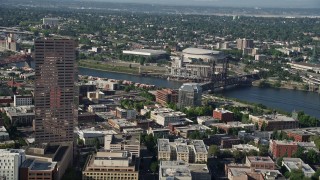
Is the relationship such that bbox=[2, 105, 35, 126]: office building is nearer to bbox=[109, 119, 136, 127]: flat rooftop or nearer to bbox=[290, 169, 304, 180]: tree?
bbox=[109, 119, 136, 127]: flat rooftop

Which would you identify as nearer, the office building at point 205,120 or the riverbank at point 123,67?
the office building at point 205,120

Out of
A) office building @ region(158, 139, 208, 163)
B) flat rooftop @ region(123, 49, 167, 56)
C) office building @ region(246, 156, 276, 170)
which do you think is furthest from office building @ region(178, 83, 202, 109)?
flat rooftop @ region(123, 49, 167, 56)

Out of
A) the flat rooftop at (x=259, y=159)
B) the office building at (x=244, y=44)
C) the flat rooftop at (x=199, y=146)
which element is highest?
the office building at (x=244, y=44)

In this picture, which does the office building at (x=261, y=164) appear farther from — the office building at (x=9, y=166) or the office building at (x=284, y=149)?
the office building at (x=9, y=166)

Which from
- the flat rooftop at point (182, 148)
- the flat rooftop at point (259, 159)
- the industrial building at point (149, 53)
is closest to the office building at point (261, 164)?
the flat rooftop at point (259, 159)

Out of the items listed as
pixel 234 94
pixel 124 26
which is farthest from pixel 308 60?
pixel 124 26

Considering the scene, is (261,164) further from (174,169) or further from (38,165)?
(38,165)

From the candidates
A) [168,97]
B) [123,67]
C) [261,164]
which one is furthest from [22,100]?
[123,67]
